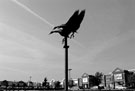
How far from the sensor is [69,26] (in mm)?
16375

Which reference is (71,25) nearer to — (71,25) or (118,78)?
(71,25)

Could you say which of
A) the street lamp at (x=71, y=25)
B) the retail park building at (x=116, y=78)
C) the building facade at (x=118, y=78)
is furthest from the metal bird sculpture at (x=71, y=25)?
the building facade at (x=118, y=78)

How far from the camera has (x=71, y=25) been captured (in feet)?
53.8

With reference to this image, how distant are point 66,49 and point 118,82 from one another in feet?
343

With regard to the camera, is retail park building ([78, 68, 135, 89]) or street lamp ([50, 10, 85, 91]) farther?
retail park building ([78, 68, 135, 89])

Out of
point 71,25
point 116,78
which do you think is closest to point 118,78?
point 116,78

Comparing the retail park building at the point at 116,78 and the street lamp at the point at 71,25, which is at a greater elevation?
the street lamp at the point at 71,25

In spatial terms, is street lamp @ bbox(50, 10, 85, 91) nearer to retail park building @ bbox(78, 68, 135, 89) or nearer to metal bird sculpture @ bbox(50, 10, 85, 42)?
metal bird sculpture @ bbox(50, 10, 85, 42)

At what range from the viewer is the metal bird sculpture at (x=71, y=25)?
53.6 ft

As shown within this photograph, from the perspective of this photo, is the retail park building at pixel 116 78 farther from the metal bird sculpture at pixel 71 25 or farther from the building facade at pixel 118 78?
the metal bird sculpture at pixel 71 25

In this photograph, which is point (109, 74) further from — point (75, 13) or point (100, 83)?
point (75, 13)

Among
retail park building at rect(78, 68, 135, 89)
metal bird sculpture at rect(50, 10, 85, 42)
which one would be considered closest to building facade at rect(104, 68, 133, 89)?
retail park building at rect(78, 68, 135, 89)

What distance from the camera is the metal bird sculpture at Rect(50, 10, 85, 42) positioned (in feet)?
53.6

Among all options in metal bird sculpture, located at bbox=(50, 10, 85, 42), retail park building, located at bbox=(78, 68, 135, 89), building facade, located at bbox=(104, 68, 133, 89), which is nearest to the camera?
metal bird sculpture, located at bbox=(50, 10, 85, 42)
